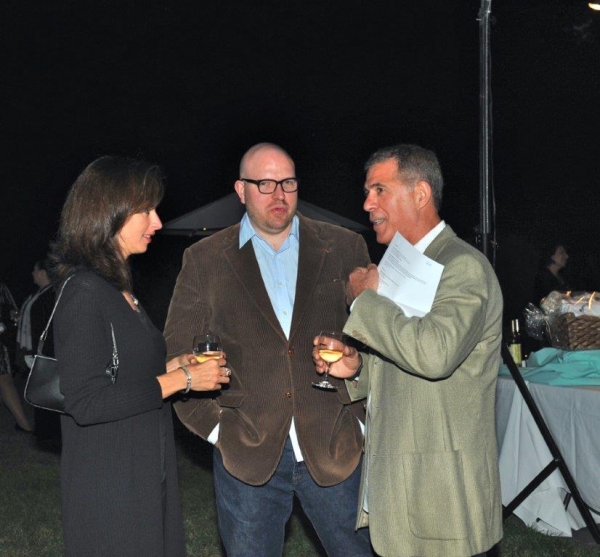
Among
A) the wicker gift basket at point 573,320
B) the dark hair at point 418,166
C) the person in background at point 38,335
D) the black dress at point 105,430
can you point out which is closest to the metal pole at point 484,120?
the wicker gift basket at point 573,320

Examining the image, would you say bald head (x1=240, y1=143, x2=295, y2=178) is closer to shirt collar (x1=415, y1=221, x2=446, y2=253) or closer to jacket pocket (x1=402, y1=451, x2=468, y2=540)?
shirt collar (x1=415, y1=221, x2=446, y2=253)

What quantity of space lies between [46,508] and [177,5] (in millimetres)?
16018

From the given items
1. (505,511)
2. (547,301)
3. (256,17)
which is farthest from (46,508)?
(256,17)

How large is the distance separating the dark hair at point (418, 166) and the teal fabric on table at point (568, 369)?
2192mm

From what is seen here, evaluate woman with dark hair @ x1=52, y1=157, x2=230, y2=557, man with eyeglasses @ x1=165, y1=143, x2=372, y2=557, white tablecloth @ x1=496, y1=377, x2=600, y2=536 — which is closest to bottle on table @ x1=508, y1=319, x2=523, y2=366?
white tablecloth @ x1=496, y1=377, x2=600, y2=536

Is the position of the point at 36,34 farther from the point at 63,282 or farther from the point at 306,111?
the point at 63,282

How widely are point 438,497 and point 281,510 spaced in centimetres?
87

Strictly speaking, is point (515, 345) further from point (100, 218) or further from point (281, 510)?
point (100, 218)

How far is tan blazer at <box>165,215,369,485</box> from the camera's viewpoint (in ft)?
9.86

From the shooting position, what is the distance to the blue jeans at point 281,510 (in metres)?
3.01

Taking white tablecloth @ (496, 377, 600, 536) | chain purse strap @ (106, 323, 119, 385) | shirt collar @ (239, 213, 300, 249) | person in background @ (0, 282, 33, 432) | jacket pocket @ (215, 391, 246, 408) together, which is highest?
shirt collar @ (239, 213, 300, 249)

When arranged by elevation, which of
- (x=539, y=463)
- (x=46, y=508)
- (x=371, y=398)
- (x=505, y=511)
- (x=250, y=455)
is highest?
(x=371, y=398)

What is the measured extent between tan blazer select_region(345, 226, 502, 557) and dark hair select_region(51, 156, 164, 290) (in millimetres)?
758

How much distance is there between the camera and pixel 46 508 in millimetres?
5930
